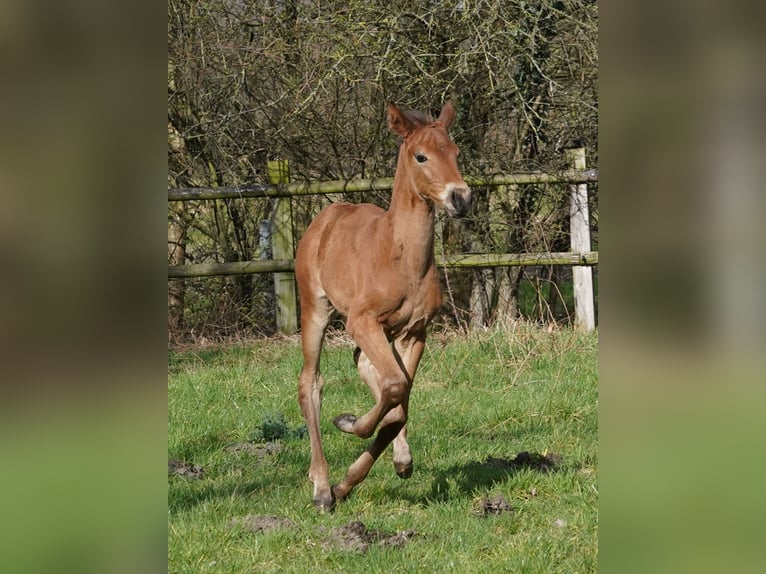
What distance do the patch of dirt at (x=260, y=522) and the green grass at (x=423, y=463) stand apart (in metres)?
0.06

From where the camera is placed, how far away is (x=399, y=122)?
459 centimetres

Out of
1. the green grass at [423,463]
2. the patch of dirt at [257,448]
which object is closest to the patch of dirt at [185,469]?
the green grass at [423,463]

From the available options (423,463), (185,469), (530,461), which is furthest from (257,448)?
(530,461)

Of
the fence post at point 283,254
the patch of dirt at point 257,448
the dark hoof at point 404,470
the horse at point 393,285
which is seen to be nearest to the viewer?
the horse at point 393,285

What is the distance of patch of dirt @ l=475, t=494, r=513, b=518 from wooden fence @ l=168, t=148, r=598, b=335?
503 cm

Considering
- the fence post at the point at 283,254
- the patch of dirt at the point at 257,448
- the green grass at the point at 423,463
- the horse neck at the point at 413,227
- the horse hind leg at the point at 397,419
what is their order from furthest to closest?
the fence post at the point at 283,254 < the patch of dirt at the point at 257,448 < the horse neck at the point at 413,227 < the horse hind leg at the point at 397,419 < the green grass at the point at 423,463

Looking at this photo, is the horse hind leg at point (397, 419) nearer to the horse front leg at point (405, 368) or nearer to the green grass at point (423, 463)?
the horse front leg at point (405, 368)

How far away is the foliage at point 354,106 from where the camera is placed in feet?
31.7

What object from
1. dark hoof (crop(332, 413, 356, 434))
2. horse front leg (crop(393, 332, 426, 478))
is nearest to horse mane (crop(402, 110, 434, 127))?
horse front leg (crop(393, 332, 426, 478))

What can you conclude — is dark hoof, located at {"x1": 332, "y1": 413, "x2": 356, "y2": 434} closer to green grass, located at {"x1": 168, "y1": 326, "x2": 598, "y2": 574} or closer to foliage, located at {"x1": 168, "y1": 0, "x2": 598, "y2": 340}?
green grass, located at {"x1": 168, "y1": 326, "x2": 598, "y2": 574}

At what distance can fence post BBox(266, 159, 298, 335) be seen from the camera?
9898 mm
